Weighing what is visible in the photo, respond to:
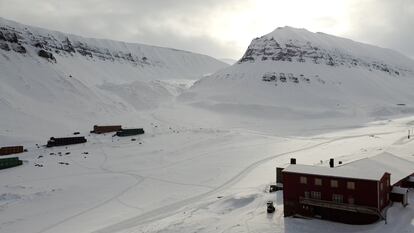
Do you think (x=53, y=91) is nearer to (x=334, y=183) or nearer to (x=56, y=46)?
Answer: (x=56, y=46)

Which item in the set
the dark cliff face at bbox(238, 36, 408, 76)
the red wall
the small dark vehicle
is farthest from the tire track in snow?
the dark cliff face at bbox(238, 36, 408, 76)

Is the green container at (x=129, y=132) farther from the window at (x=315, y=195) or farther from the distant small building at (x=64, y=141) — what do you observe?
the window at (x=315, y=195)

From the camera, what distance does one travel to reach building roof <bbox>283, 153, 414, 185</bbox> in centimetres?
3148

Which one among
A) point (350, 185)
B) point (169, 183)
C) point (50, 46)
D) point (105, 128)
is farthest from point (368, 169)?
point (50, 46)

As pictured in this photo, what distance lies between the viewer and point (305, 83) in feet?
479

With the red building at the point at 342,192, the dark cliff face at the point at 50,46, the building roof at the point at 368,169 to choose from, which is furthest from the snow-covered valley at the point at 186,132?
the building roof at the point at 368,169

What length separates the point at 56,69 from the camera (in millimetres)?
105062

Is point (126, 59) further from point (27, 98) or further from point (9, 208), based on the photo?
point (9, 208)

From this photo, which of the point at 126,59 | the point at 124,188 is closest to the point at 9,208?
the point at 124,188

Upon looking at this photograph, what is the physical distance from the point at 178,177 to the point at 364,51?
17129cm

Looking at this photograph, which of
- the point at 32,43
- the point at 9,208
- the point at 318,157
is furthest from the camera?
the point at 32,43

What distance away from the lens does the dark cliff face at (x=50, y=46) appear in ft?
343

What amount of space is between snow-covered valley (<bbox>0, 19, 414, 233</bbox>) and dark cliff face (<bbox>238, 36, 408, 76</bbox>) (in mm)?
745

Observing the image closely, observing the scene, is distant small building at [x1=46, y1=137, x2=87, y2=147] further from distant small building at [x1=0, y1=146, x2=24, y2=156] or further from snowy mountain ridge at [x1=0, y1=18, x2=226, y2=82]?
snowy mountain ridge at [x1=0, y1=18, x2=226, y2=82]
